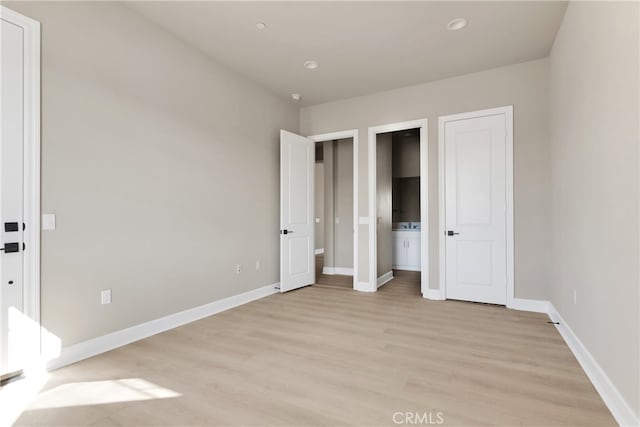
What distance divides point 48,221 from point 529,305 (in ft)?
16.1

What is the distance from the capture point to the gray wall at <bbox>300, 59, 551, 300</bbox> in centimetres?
386

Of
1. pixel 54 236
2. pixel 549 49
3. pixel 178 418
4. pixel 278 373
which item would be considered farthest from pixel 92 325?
pixel 549 49

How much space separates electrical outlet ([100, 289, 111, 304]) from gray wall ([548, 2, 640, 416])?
3590mm

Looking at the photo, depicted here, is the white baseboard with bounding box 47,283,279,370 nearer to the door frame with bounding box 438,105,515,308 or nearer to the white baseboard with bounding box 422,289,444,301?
the white baseboard with bounding box 422,289,444,301

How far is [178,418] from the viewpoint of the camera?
1.83 m

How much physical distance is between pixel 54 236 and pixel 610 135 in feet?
12.6

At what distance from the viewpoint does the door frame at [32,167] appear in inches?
90.5

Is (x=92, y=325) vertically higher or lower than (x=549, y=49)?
lower

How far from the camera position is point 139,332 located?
3.03 m

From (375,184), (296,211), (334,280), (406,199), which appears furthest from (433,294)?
(406,199)

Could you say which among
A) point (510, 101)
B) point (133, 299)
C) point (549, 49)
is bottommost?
point (133, 299)

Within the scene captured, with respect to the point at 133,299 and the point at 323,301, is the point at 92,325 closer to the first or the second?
the point at 133,299

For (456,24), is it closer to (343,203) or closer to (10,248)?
(343,203)

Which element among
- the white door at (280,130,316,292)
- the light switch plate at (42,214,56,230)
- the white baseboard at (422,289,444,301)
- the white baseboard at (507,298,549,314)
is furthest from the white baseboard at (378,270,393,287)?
the light switch plate at (42,214,56,230)
